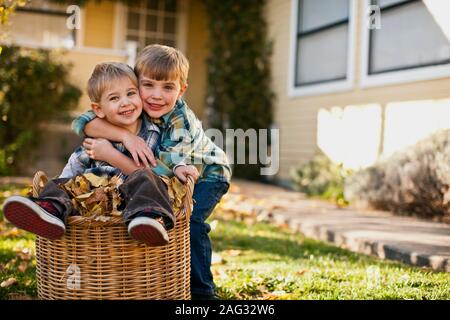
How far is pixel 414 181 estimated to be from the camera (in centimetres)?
538

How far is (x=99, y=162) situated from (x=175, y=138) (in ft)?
1.30

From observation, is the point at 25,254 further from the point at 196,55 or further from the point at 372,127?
the point at 196,55

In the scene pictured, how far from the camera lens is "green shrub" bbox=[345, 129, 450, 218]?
16.9 feet

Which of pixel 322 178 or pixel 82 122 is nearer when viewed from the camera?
pixel 82 122

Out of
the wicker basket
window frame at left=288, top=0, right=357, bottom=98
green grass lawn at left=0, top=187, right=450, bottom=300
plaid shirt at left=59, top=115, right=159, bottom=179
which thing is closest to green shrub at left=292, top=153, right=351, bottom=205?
window frame at left=288, top=0, right=357, bottom=98

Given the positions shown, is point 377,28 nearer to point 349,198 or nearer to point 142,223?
point 349,198

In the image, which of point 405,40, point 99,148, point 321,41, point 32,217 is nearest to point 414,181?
point 405,40

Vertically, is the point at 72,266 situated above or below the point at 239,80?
below

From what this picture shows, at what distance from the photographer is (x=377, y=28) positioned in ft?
22.2

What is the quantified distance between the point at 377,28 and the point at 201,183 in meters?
4.35

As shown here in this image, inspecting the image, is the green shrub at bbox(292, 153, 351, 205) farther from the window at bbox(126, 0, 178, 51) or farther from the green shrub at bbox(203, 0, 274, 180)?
the window at bbox(126, 0, 178, 51)

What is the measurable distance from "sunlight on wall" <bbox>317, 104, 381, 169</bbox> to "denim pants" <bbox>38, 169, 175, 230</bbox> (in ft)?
15.3

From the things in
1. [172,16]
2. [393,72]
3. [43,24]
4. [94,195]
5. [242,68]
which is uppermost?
[172,16]
